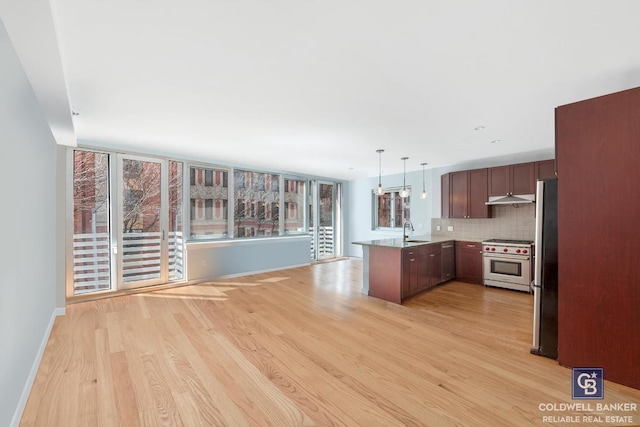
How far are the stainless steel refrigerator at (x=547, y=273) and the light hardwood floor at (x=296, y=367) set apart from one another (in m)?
0.19

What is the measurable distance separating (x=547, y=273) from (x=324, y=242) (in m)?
5.92

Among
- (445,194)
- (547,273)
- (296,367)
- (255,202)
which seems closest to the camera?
(296,367)

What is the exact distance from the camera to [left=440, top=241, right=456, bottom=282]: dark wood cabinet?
5293mm

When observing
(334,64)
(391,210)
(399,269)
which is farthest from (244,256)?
(334,64)

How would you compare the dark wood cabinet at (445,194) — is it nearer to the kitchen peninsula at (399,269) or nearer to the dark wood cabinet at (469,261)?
the dark wood cabinet at (469,261)

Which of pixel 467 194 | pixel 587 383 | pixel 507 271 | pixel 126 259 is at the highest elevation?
pixel 467 194

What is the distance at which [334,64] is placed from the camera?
205 cm

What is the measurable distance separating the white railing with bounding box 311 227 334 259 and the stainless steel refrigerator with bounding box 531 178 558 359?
5.61 metres

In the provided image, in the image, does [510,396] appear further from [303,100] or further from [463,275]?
[463,275]

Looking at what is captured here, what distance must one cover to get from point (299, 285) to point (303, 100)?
3581 mm

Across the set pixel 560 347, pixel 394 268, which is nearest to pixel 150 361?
pixel 394 268

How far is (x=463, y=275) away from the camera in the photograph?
18.1 ft

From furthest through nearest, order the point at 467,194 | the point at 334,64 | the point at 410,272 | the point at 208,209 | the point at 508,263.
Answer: the point at 208,209 < the point at 467,194 < the point at 508,263 < the point at 410,272 < the point at 334,64

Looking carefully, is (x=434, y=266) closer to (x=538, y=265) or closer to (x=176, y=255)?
(x=538, y=265)
